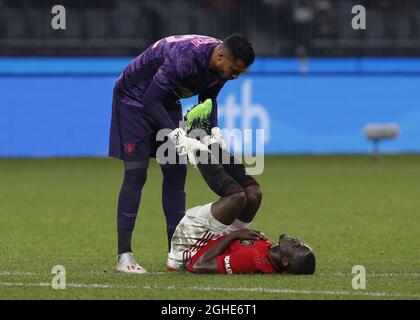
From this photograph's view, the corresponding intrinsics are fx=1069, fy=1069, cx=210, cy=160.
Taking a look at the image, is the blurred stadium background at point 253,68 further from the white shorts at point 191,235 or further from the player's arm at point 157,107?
the player's arm at point 157,107

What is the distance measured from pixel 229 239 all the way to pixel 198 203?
5.73 metres

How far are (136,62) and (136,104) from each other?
34 cm

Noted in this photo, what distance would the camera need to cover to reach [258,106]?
20922 millimetres

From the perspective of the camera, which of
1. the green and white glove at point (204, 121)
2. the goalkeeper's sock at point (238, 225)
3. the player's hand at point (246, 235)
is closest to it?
the player's hand at point (246, 235)

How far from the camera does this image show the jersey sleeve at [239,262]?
7.49m

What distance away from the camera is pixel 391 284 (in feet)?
23.2

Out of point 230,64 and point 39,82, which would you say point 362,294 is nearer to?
point 230,64

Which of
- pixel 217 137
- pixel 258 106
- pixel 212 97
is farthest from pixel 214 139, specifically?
pixel 258 106

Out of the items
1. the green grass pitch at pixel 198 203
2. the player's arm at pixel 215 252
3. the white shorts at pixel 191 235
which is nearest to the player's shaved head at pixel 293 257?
the green grass pitch at pixel 198 203

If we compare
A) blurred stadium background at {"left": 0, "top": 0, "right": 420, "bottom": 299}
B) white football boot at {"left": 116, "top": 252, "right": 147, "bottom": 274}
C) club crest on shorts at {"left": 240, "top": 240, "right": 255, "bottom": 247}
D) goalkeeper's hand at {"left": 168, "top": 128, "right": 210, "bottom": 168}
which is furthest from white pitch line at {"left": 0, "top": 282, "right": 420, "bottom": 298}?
blurred stadium background at {"left": 0, "top": 0, "right": 420, "bottom": 299}

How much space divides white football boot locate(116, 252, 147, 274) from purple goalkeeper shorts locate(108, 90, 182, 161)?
0.72 m

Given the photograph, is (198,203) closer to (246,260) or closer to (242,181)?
(242,181)

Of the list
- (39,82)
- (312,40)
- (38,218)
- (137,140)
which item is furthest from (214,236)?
(312,40)

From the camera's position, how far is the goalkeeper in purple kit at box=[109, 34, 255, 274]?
750 centimetres
